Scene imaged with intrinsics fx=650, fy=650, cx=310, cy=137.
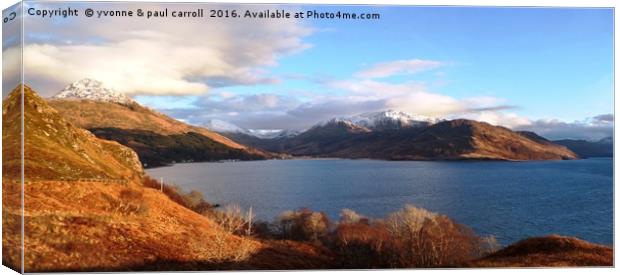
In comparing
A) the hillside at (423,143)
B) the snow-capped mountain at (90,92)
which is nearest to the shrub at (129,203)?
the snow-capped mountain at (90,92)

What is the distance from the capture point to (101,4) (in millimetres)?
14961

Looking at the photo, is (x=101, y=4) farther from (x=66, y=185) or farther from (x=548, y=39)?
(x=548, y=39)

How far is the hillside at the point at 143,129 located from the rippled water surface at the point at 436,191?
44 cm

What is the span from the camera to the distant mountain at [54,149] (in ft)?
47.8

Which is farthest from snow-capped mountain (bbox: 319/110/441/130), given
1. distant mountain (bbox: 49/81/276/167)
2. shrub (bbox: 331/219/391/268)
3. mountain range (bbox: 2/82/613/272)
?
distant mountain (bbox: 49/81/276/167)

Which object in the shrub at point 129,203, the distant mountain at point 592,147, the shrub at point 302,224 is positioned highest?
the distant mountain at point 592,147

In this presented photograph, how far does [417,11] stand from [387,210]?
5.03 metres

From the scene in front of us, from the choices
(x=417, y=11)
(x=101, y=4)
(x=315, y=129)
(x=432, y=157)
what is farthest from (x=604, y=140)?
(x=101, y=4)

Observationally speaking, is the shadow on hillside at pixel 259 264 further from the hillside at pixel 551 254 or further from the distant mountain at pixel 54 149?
the hillside at pixel 551 254

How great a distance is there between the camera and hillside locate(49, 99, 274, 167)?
15.8 metres

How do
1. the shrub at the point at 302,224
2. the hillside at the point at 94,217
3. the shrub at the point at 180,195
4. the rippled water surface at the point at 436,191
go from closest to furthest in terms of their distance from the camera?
the hillside at the point at 94,217 → the shrub at the point at 180,195 → the shrub at the point at 302,224 → the rippled water surface at the point at 436,191

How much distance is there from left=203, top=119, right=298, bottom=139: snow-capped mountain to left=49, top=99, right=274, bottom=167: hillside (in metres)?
0.17

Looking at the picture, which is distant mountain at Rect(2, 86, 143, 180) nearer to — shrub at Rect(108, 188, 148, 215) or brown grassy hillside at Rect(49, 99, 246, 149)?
brown grassy hillside at Rect(49, 99, 246, 149)

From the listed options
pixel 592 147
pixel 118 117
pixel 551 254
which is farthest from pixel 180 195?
pixel 592 147
